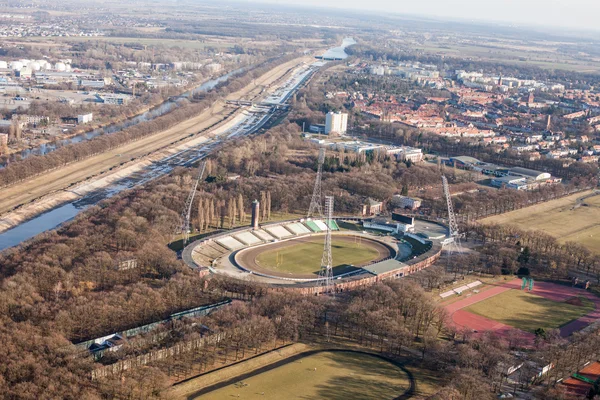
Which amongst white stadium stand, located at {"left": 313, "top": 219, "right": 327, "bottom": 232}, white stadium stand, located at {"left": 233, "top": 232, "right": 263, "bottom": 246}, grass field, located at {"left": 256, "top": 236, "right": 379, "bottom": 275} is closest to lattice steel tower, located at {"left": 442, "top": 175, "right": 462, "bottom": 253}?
grass field, located at {"left": 256, "top": 236, "right": 379, "bottom": 275}

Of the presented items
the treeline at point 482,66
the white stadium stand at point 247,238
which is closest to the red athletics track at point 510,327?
the white stadium stand at point 247,238

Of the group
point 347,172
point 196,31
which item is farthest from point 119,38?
point 347,172

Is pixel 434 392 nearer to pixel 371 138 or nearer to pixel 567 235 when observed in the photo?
pixel 567 235

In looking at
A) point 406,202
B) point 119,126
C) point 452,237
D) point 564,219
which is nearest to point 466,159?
point 564,219

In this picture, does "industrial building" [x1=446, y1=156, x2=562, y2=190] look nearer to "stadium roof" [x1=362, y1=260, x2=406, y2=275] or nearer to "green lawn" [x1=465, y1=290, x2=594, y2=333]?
"stadium roof" [x1=362, y1=260, x2=406, y2=275]

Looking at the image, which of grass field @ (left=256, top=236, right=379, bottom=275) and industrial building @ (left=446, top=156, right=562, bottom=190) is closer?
grass field @ (left=256, top=236, right=379, bottom=275)

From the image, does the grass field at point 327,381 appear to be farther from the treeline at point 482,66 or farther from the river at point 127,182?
the treeline at point 482,66
